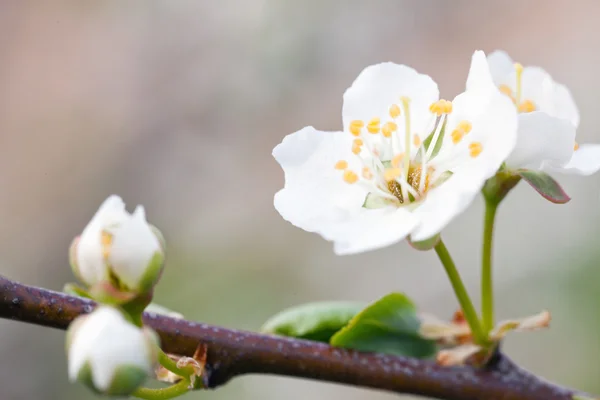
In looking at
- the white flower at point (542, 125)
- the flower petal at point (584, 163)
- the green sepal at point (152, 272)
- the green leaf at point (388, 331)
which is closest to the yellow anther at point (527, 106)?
the white flower at point (542, 125)

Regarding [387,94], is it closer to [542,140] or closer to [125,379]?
[542,140]

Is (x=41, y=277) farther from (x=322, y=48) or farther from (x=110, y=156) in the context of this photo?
(x=322, y=48)

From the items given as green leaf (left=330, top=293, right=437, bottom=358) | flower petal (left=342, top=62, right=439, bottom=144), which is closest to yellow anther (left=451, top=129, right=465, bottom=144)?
flower petal (left=342, top=62, right=439, bottom=144)

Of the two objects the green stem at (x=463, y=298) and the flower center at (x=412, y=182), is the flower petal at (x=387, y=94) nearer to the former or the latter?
the flower center at (x=412, y=182)

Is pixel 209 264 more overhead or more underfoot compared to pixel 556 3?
more underfoot

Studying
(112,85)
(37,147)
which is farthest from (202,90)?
(37,147)

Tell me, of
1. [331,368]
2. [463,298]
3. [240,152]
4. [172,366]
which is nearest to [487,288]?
[463,298]
